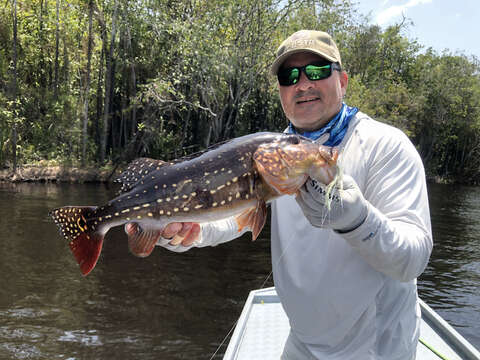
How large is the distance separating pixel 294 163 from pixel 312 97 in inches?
24.3

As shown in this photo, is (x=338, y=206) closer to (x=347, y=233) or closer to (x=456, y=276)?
(x=347, y=233)

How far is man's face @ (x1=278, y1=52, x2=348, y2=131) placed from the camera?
2.41 m

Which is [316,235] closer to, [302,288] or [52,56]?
[302,288]

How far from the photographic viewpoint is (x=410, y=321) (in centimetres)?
212

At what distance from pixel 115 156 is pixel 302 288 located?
96.8 feet

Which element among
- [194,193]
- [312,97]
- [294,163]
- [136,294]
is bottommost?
[136,294]

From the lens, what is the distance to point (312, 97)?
2424 mm

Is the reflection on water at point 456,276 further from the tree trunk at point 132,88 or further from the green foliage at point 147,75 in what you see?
the tree trunk at point 132,88

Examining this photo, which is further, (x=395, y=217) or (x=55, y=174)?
(x=55, y=174)

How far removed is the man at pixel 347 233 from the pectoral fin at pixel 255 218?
109 millimetres

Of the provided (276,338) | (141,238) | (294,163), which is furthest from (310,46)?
(276,338)

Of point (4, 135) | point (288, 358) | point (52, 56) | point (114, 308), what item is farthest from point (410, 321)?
point (52, 56)

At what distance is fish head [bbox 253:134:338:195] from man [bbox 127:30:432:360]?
0.18 ft

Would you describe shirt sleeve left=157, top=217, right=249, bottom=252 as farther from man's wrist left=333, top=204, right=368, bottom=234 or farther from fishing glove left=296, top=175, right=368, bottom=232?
man's wrist left=333, top=204, right=368, bottom=234
